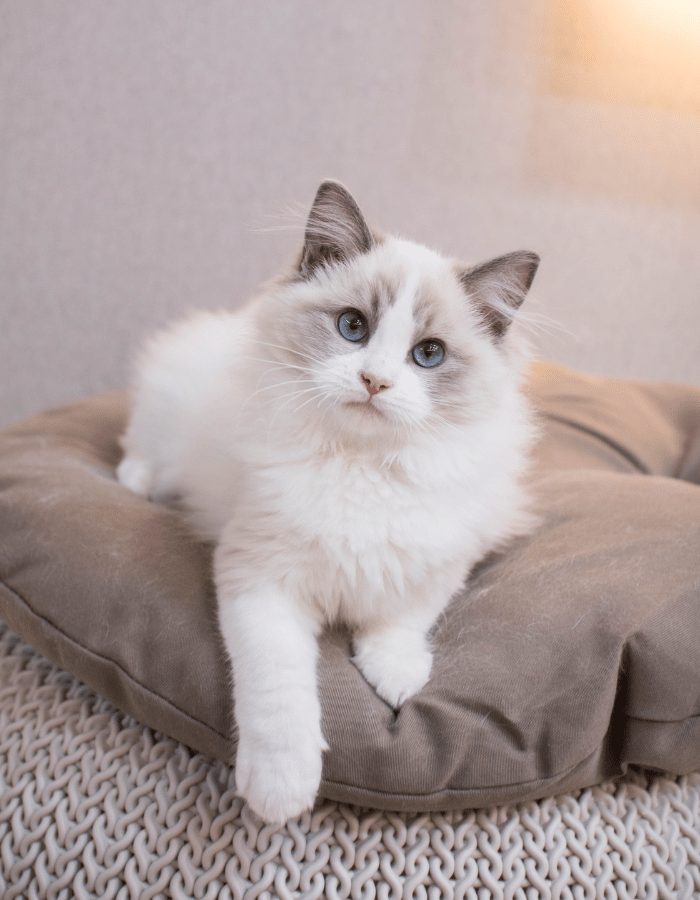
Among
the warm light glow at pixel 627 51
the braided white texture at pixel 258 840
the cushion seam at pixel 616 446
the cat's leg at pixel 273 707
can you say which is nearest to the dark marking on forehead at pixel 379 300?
the cat's leg at pixel 273 707

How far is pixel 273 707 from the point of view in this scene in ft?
2.91

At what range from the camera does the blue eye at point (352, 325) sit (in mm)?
1103

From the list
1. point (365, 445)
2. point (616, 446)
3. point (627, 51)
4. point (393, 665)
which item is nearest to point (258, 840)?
point (393, 665)

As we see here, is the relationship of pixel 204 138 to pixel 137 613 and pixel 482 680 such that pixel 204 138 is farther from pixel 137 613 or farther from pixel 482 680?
pixel 482 680

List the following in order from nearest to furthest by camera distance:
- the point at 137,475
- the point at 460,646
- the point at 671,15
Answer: the point at 460,646 < the point at 137,475 < the point at 671,15

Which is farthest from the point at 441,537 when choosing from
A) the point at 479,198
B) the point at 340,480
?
the point at 479,198

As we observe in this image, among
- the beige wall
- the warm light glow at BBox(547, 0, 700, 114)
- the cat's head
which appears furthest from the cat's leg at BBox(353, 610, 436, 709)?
the warm light glow at BBox(547, 0, 700, 114)

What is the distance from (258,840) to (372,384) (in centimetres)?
71

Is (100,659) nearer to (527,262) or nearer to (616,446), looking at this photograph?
(527,262)

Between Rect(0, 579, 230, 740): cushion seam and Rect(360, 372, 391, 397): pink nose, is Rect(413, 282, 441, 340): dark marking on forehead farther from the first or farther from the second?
Rect(0, 579, 230, 740): cushion seam

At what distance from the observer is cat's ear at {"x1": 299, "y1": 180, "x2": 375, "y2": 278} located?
44.7 inches

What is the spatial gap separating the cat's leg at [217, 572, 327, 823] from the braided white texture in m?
0.11

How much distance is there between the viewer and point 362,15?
2.39 meters

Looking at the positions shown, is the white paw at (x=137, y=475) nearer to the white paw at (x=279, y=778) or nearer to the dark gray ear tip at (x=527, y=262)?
the white paw at (x=279, y=778)
